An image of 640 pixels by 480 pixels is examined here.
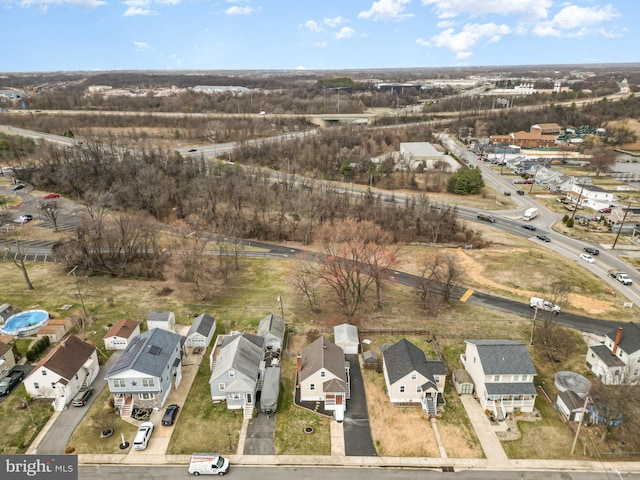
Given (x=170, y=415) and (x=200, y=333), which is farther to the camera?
(x=200, y=333)

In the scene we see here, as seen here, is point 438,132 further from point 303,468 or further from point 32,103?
point 32,103

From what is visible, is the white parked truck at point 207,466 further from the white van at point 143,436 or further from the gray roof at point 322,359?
the gray roof at point 322,359

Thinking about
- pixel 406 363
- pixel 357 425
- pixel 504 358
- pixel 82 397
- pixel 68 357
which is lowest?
pixel 357 425

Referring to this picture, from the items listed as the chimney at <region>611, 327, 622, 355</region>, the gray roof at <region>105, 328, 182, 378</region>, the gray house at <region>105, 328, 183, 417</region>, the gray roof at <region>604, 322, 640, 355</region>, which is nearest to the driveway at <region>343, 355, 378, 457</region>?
the gray house at <region>105, 328, 183, 417</region>

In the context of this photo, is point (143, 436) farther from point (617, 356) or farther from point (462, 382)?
point (617, 356)

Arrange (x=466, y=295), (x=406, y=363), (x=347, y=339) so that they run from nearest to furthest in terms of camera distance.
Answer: (x=406, y=363) < (x=347, y=339) < (x=466, y=295)

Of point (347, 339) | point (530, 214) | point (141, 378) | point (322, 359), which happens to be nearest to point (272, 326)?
point (347, 339)

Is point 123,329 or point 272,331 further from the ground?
point 272,331
